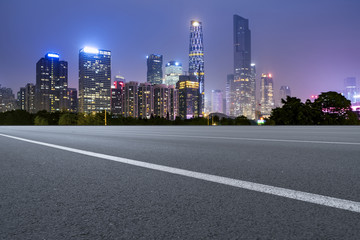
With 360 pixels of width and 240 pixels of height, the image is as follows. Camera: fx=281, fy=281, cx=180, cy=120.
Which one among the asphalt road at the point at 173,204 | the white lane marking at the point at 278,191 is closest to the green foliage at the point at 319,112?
the asphalt road at the point at 173,204

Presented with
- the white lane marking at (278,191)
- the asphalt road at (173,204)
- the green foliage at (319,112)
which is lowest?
the asphalt road at (173,204)

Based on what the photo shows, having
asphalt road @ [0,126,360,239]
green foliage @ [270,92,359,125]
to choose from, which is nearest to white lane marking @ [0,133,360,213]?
asphalt road @ [0,126,360,239]

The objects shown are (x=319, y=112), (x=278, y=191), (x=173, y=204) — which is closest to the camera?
(x=173, y=204)

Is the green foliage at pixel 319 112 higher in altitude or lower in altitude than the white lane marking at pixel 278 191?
higher

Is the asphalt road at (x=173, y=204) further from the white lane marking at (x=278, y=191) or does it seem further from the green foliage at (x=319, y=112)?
the green foliage at (x=319, y=112)

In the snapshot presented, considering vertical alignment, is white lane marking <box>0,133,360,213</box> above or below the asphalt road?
above

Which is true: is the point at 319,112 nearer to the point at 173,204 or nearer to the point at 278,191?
the point at 278,191

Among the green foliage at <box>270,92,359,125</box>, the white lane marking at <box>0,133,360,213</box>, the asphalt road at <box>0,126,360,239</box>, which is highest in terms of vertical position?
the green foliage at <box>270,92,359,125</box>

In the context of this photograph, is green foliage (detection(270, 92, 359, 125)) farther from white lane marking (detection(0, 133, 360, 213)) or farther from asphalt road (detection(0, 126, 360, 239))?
white lane marking (detection(0, 133, 360, 213))

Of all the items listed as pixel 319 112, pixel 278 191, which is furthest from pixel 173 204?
pixel 319 112

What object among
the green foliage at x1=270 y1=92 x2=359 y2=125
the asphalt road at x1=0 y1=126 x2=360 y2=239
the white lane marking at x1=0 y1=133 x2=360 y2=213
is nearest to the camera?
the asphalt road at x1=0 y1=126 x2=360 y2=239

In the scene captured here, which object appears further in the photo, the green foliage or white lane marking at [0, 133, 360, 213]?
the green foliage

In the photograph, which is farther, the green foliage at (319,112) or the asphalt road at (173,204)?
the green foliage at (319,112)

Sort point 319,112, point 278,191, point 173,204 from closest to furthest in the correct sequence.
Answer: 1. point 173,204
2. point 278,191
3. point 319,112
